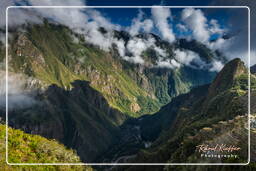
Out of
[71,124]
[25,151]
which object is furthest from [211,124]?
[71,124]

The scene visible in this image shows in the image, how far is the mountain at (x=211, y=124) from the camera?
36.1 feet

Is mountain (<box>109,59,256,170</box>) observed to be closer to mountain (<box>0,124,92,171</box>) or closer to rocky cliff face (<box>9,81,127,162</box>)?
mountain (<box>0,124,92,171</box>)

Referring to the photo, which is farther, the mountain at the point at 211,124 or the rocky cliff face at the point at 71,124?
the rocky cliff face at the point at 71,124

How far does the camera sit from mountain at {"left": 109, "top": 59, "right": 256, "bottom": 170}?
11.0 meters

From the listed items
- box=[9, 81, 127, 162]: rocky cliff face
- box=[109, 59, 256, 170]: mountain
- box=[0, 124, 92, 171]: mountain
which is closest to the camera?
box=[0, 124, 92, 171]: mountain

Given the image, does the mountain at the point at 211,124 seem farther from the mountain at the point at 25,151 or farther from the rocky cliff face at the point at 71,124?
the rocky cliff face at the point at 71,124

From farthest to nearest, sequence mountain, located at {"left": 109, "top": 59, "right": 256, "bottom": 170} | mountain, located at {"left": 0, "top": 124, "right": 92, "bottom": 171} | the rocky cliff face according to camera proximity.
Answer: the rocky cliff face → mountain, located at {"left": 109, "top": 59, "right": 256, "bottom": 170} → mountain, located at {"left": 0, "top": 124, "right": 92, "bottom": 171}

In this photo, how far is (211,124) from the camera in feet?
95.9

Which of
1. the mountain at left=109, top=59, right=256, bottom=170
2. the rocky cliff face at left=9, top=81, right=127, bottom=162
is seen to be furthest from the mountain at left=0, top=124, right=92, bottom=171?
the rocky cliff face at left=9, top=81, right=127, bottom=162

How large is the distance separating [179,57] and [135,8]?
394 inches

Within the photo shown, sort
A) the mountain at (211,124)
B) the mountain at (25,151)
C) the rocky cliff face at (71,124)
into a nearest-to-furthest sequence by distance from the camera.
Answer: the mountain at (25,151), the mountain at (211,124), the rocky cliff face at (71,124)

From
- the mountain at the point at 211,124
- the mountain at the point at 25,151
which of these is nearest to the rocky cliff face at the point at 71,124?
the mountain at the point at 211,124

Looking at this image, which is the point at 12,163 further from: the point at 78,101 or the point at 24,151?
the point at 78,101

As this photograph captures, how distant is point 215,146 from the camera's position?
9164 mm
